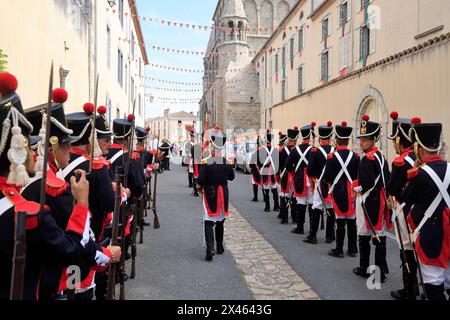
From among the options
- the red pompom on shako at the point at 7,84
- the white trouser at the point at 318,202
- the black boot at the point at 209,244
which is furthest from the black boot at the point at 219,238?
the red pompom on shako at the point at 7,84

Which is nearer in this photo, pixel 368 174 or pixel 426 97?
pixel 368 174

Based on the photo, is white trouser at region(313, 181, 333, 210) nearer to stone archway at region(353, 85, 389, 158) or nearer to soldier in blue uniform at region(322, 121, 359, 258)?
soldier in blue uniform at region(322, 121, 359, 258)

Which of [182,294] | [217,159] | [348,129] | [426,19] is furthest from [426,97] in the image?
[182,294]

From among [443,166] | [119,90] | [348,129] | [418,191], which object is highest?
[119,90]

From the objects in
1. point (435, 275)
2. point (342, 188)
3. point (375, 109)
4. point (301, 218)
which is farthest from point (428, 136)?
point (375, 109)

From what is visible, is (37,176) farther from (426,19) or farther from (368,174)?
(426,19)

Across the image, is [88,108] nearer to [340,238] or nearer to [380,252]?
[380,252]

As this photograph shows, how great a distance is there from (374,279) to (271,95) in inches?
1326

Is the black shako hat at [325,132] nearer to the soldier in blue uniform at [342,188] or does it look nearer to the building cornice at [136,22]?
the soldier in blue uniform at [342,188]

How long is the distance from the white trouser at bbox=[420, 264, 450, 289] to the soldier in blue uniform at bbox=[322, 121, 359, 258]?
2.51 metres

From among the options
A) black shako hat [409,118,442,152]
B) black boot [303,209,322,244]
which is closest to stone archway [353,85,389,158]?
black boot [303,209,322,244]

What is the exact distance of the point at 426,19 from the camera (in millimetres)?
12930

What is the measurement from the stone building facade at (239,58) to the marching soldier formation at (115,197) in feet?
119

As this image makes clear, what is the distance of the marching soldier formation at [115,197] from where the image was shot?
1945 millimetres
